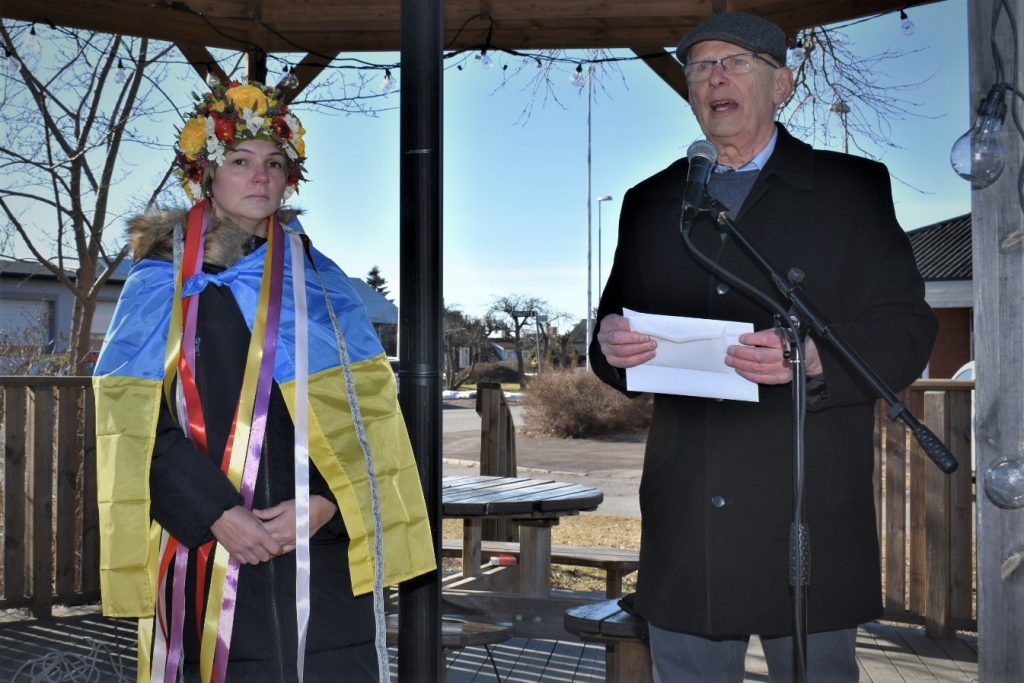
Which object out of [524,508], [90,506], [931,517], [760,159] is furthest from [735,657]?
[90,506]

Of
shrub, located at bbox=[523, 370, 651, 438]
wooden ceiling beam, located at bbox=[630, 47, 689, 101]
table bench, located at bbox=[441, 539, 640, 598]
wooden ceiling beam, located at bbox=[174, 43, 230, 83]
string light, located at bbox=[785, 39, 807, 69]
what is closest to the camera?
table bench, located at bbox=[441, 539, 640, 598]

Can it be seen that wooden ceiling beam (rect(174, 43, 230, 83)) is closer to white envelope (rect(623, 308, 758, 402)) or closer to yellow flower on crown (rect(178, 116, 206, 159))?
yellow flower on crown (rect(178, 116, 206, 159))

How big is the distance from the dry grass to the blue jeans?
3.90 m

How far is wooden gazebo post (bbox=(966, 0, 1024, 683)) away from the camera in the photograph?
2264mm

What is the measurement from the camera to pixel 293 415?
6.66 feet

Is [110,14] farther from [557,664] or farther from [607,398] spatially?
[607,398]

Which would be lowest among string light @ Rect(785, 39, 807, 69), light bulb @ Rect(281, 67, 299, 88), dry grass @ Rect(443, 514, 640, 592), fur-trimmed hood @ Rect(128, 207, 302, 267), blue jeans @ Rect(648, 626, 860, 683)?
dry grass @ Rect(443, 514, 640, 592)

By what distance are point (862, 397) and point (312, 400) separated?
1061mm

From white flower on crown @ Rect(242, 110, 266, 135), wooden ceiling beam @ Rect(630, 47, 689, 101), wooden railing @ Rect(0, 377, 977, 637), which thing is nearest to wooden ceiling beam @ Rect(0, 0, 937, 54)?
wooden ceiling beam @ Rect(630, 47, 689, 101)

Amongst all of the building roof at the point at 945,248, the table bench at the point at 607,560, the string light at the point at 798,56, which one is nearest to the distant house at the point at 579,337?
the building roof at the point at 945,248

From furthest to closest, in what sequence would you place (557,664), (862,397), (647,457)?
(557,664) → (647,457) → (862,397)

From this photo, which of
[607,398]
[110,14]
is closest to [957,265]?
[607,398]

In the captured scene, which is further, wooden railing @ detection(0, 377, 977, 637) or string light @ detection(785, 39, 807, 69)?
string light @ detection(785, 39, 807, 69)

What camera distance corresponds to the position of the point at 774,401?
1.99 m
